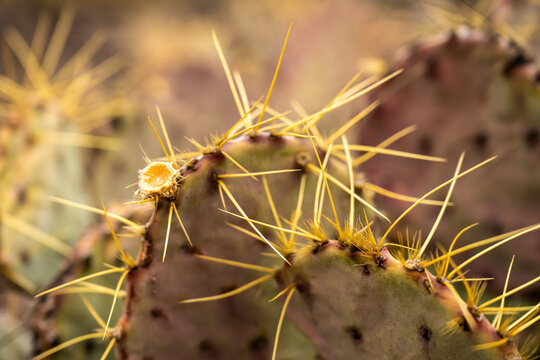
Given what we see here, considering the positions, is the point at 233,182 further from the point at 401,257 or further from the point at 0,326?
the point at 0,326

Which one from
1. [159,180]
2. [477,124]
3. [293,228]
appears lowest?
[477,124]

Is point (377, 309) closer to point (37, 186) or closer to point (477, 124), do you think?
point (477, 124)

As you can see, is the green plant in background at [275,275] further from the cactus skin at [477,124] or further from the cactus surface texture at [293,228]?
the cactus skin at [477,124]

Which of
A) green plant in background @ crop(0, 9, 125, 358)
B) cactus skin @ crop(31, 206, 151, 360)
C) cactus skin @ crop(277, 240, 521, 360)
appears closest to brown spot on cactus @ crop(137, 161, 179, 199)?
cactus skin @ crop(277, 240, 521, 360)

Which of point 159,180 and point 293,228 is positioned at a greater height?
point 159,180

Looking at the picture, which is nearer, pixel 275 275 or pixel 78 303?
pixel 275 275

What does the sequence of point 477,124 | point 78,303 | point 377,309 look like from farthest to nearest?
1. point 477,124
2. point 78,303
3. point 377,309

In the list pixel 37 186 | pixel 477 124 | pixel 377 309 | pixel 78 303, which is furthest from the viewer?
pixel 37 186

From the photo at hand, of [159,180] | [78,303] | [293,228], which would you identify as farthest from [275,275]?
[78,303]
